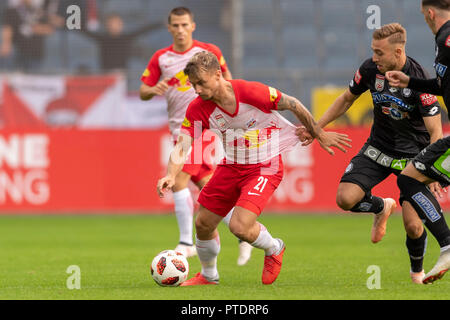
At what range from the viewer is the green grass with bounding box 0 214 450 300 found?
6371mm

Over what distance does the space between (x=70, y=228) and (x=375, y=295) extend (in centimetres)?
834

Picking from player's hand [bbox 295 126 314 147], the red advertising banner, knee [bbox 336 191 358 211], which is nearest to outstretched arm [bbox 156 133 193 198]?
player's hand [bbox 295 126 314 147]

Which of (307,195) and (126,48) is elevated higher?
(126,48)

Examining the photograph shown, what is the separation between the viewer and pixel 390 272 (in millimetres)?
7840

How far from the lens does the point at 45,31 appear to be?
18.2m

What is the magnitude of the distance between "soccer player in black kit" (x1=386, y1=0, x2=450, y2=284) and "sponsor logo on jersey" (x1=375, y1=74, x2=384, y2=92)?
695mm

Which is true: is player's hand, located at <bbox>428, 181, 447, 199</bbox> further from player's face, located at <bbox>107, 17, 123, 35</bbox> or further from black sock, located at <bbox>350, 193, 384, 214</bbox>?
player's face, located at <bbox>107, 17, 123, 35</bbox>

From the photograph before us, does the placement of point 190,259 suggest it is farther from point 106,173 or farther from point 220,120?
point 106,173

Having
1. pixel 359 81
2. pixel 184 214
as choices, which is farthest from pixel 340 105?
pixel 184 214

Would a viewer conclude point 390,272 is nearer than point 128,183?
Yes

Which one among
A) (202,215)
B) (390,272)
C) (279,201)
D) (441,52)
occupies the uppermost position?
(441,52)

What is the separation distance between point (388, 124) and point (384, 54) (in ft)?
2.28

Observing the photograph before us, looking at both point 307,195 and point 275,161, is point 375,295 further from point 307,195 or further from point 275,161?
point 307,195

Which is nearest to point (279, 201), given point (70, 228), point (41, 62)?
point (70, 228)
